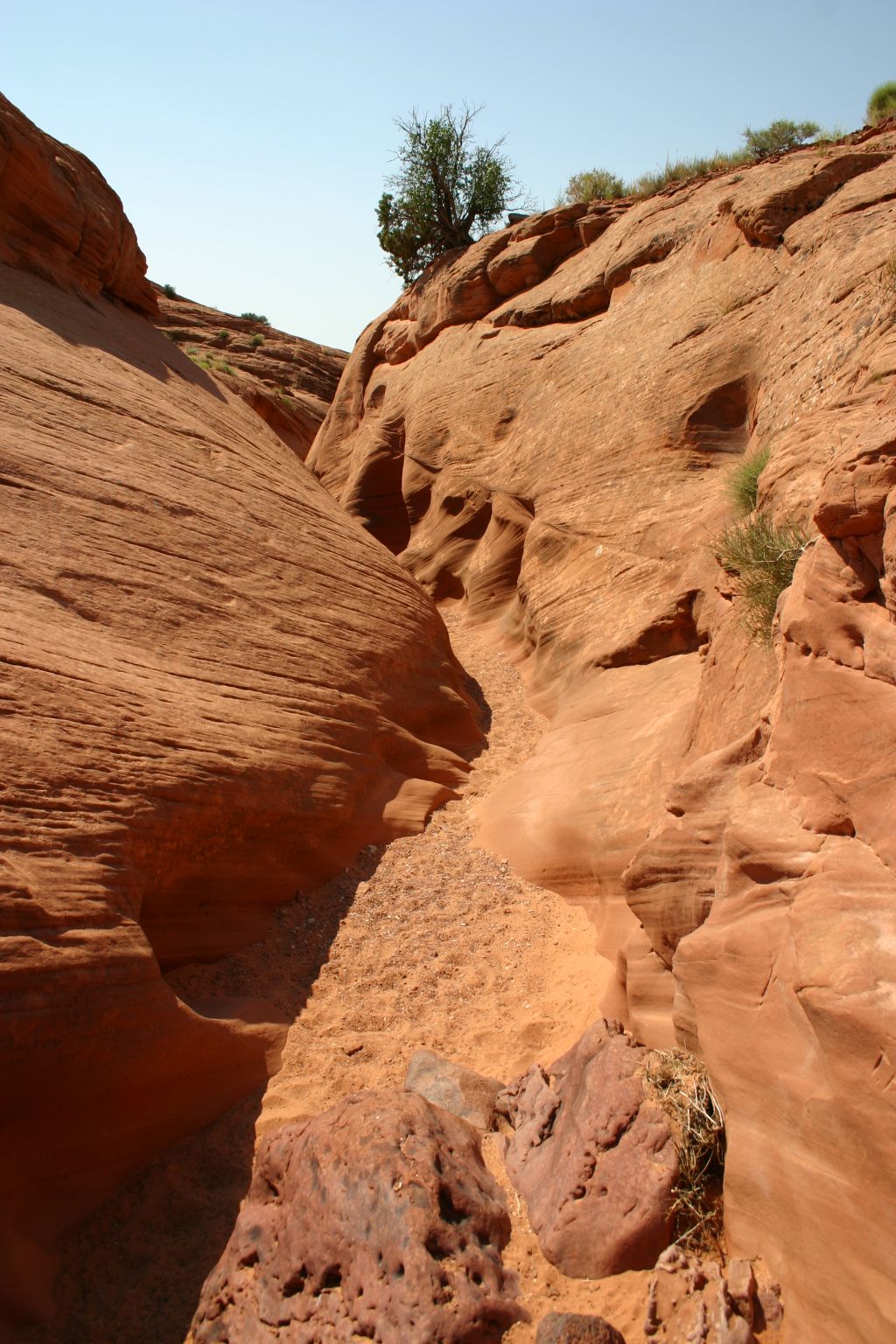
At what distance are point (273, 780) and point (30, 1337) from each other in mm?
3223

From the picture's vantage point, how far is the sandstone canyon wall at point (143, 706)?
409cm

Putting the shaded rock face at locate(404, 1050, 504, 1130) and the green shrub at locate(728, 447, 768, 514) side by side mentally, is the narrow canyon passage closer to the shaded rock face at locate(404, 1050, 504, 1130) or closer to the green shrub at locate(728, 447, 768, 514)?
the shaded rock face at locate(404, 1050, 504, 1130)

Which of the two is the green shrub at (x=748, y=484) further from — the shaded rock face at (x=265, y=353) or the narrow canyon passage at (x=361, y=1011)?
the shaded rock face at (x=265, y=353)

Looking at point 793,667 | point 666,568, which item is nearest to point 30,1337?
point 793,667

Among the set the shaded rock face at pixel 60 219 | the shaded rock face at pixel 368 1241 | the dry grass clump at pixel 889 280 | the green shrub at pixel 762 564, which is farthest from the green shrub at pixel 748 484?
the shaded rock face at pixel 60 219

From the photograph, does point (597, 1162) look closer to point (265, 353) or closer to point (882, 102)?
point (882, 102)

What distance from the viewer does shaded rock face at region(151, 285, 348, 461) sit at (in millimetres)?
21266

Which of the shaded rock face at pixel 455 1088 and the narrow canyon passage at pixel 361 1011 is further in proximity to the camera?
the shaded rock face at pixel 455 1088

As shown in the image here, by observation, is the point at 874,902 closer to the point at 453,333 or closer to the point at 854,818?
the point at 854,818

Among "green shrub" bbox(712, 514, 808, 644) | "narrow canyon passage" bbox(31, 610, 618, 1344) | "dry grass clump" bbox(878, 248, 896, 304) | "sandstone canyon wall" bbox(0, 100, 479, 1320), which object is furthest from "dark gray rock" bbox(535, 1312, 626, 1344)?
"dry grass clump" bbox(878, 248, 896, 304)

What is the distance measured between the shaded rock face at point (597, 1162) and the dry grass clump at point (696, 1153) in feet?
0.15

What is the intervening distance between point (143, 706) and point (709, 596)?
4410 millimetres

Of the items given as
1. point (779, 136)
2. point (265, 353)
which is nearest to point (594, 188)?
point (779, 136)

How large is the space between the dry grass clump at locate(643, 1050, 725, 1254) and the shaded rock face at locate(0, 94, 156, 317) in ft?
32.3
